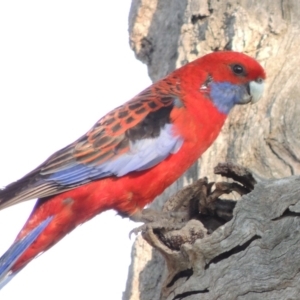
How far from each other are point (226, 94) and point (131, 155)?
80 cm

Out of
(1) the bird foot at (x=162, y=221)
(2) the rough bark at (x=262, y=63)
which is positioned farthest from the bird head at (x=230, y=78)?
(1) the bird foot at (x=162, y=221)

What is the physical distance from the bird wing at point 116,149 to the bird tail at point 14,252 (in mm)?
206

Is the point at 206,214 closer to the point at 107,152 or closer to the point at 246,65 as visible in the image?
Answer: the point at 107,152

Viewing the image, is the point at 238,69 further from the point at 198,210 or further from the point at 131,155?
the point at 198,210

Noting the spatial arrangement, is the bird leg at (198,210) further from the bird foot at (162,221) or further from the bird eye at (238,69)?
the bird eye at (238,69)

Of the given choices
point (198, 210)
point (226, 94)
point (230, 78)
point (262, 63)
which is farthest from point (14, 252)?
point (262, 63)

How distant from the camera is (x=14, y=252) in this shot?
459 centimetres

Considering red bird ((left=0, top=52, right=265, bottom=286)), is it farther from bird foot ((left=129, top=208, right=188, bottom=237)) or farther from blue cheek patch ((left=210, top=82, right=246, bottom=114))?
bird foot ((left=129, top=208, right=188, bottom=237))

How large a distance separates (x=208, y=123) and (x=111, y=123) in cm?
60

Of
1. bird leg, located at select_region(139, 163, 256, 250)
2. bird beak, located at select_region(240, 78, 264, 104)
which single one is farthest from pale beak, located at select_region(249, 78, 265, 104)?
bird leg, located at select_region(139, 163, 256, 250)

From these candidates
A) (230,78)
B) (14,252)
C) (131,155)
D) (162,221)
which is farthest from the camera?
(230,78)

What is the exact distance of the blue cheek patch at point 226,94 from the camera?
5.14 metres

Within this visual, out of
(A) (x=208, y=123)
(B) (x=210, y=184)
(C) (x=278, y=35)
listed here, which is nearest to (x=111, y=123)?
(A) (x=208, y=123)

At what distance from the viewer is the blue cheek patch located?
514 centimetres
